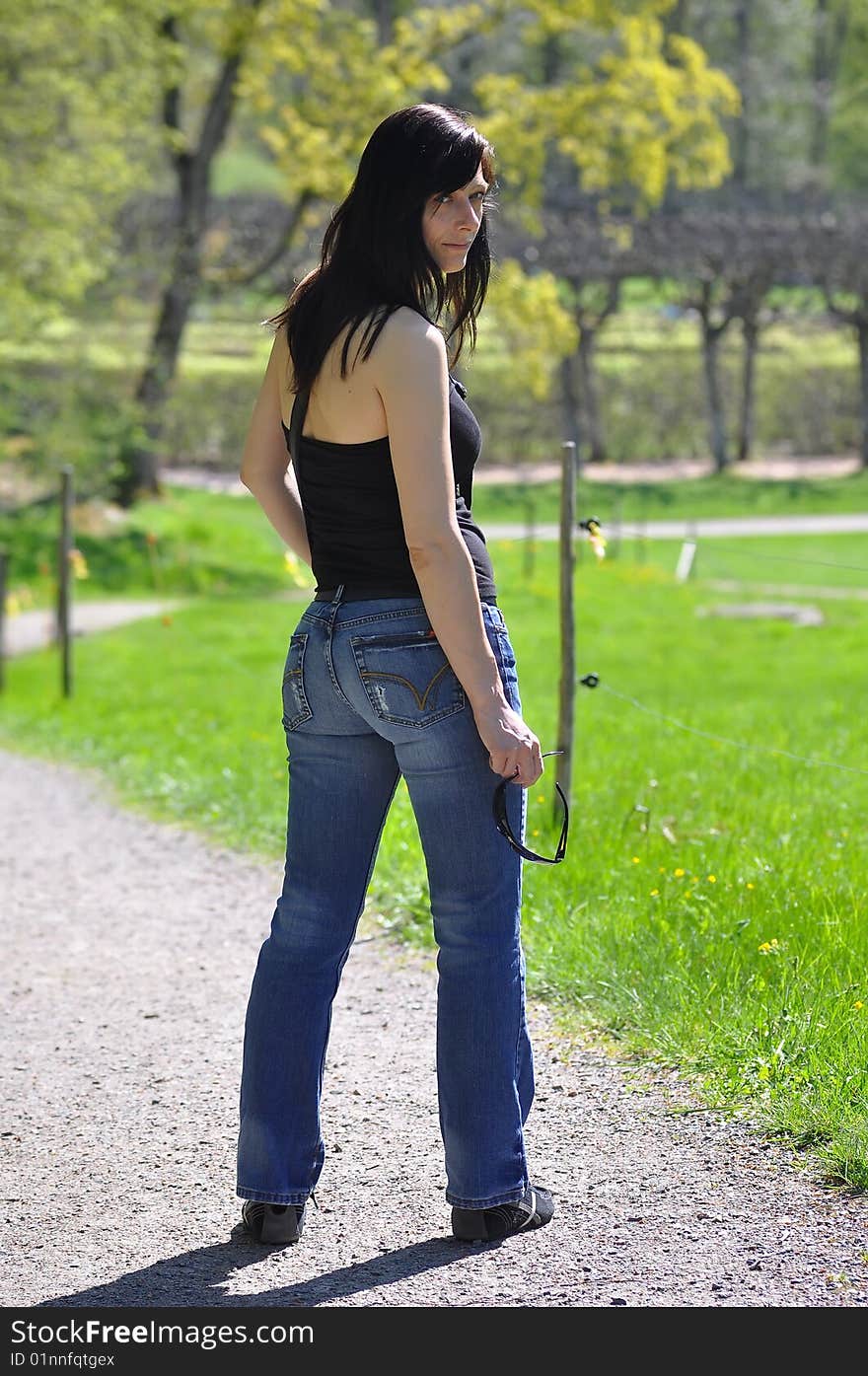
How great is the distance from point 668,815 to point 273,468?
366 centimetres

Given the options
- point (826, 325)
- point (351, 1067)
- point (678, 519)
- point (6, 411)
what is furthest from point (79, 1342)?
point (826, 325)

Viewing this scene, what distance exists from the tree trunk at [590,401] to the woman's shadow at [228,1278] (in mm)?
33064

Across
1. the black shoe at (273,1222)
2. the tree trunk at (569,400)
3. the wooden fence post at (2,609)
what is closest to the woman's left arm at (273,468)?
the black shoe at (273,1222)

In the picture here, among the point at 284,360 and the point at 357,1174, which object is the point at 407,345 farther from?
the point at 357,1174

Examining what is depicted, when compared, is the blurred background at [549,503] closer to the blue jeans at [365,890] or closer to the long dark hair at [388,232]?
the long dark hair at [388,232]

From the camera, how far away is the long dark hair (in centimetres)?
305

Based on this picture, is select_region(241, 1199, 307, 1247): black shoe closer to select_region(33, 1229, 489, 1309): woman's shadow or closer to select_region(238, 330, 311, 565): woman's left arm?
select_region(33, 1229, 489, 1309): woman's shadow

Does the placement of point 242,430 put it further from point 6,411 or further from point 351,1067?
point 351,1067

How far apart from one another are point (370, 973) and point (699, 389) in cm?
3569

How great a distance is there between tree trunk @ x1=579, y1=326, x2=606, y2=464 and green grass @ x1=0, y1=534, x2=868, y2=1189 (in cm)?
2102

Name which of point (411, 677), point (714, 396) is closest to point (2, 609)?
point (411, 677)

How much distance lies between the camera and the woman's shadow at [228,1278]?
3.10m

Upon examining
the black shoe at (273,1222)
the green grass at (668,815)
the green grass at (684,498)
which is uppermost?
the green grass at (684,498)

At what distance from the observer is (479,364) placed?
3756cm
